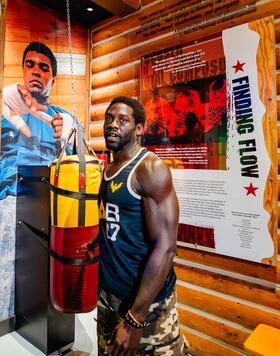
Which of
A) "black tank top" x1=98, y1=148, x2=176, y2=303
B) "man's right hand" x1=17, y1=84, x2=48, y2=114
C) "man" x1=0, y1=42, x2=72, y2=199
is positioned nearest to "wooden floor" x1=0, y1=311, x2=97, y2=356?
"man" x1=0, y1=42, x2=72, y2=199

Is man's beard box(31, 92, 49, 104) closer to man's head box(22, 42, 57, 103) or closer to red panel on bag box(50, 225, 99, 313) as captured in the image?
man's head box(22, 42, 57, 103)

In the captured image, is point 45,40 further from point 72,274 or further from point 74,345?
point 74,345

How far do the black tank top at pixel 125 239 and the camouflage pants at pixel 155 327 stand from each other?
0.18ft

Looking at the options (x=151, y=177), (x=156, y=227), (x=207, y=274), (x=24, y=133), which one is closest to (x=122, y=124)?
(x=151, y=177)

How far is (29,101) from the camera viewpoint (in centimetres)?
319

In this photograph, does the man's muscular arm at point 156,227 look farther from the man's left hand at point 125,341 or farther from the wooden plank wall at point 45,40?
the wooden plank wall at point 45,40

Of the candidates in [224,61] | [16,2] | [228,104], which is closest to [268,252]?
[228,104]

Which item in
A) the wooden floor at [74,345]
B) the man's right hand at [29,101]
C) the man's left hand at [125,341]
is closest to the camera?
the man's left hand at [125,341]

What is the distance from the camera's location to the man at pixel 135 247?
1368 millimetres

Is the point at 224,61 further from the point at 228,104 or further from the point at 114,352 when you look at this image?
the point at 114,352

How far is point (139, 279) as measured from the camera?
1.46 meters

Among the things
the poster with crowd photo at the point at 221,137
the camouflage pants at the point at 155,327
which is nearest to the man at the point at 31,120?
the poster with crowd photo at the point at 221,137

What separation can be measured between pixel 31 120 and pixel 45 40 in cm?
96

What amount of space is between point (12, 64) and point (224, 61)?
2138 mm
